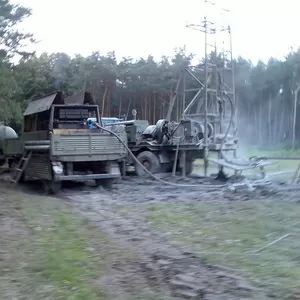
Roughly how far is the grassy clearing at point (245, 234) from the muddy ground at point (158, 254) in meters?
0.19

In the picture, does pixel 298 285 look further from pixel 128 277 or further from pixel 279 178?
pixel 279 178

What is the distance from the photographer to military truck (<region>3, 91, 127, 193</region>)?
1323 centimetres

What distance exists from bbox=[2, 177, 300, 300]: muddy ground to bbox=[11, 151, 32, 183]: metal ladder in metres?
2.47

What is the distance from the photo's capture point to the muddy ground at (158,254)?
506 cm

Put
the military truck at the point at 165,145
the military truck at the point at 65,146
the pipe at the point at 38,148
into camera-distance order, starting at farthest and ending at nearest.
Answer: the military truck at the point at 165,145 < the pipe at the point at 38,148 < the military truck at the point at 65,146

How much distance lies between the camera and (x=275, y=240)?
7.10 metres

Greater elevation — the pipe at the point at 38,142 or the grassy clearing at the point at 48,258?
the pipe at the point at 38,142

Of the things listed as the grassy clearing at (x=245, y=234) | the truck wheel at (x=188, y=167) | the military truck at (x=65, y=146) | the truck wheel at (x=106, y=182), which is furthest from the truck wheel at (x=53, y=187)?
the truck wheel at (x=188, y=167)

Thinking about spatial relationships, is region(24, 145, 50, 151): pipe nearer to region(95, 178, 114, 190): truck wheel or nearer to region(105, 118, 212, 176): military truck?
region(95, 178, 114, 190): truck wheel

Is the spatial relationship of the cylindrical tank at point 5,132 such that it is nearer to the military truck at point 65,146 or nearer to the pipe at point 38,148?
the military truck at point 65,146

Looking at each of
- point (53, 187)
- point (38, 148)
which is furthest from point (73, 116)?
point (53, 187)

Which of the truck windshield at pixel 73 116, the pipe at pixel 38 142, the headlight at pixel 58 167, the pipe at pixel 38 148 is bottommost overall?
the headlight at pixel 58 167

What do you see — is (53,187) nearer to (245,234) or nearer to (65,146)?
(65,146)

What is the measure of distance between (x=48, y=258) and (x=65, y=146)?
24.7 feet
